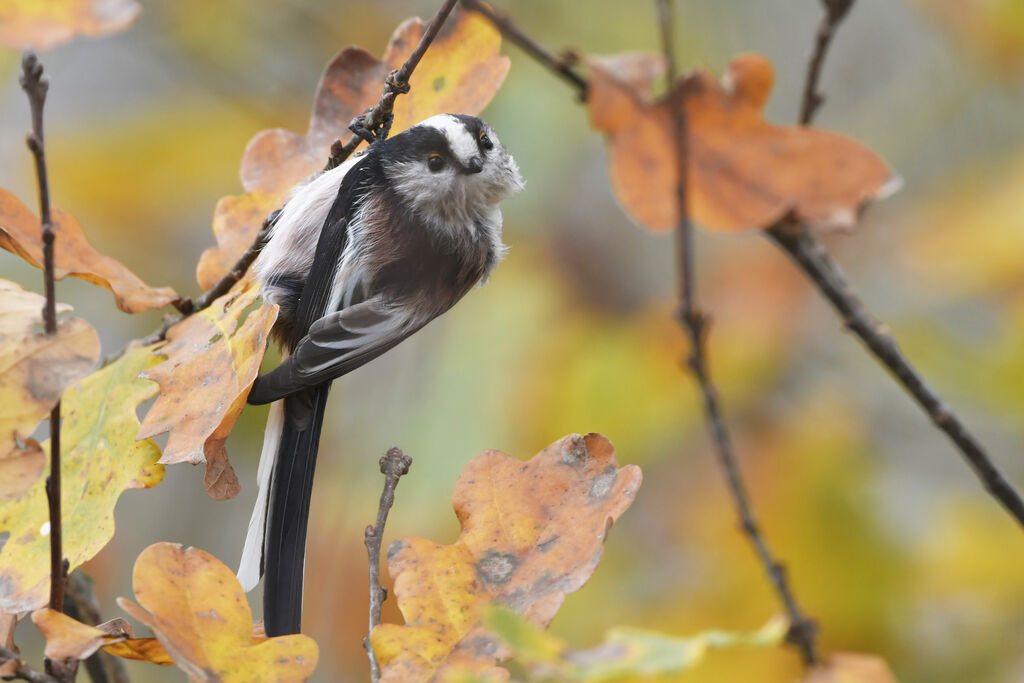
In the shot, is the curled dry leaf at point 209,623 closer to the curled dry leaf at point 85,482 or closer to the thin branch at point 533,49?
the curled dry leaf at point 85,482

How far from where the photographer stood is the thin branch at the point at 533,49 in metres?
1.30

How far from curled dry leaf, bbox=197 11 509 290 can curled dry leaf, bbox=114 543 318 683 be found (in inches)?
26.2

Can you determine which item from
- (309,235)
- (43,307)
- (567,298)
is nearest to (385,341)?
(309,235)

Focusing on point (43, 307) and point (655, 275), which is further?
point (655, 275)

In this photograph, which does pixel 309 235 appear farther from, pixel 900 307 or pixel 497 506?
pixel 900 307

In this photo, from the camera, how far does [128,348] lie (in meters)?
1.64

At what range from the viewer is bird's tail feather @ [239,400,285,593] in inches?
67.4

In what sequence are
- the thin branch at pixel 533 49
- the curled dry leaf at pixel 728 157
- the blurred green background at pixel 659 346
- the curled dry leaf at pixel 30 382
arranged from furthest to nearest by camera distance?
1. the blurred green background at pixel 659 346
2. the curled dry leaf at pixel 728 157
3. the thin branch at pixel 533 49
4. the curled dry leaf at pixel 30 382

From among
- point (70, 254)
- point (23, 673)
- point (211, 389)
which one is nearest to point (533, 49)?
point (211, 389)

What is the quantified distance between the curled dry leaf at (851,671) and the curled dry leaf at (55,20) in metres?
1.45

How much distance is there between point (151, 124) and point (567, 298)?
1.63m

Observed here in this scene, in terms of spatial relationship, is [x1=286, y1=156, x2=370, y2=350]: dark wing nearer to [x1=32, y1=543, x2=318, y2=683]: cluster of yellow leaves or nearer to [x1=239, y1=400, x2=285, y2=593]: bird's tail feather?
[x1=239, y1=400, x2=285, y2=593]: bird's tail feather

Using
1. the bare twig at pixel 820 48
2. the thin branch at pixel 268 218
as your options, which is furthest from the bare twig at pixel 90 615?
the bare twig at pixel 820 48

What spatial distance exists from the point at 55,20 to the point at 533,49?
35.6 inches
